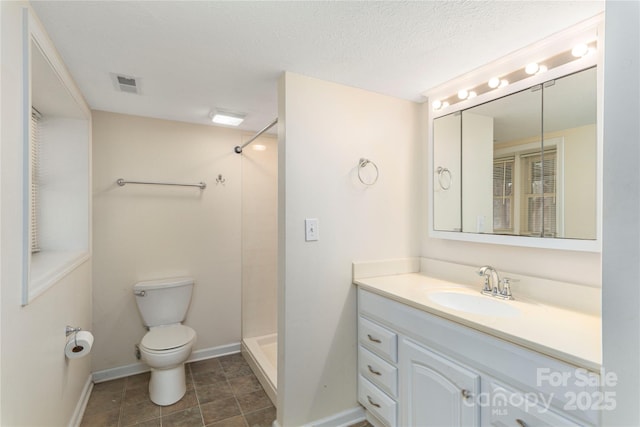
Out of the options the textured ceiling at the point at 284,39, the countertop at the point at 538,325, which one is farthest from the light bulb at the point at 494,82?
the countertop at the point at 538,325

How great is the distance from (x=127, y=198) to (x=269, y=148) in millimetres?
1304

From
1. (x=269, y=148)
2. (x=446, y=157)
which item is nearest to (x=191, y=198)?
(x=269, y=148)

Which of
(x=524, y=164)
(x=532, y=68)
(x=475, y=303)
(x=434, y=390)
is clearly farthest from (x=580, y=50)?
(x=434, y=390)

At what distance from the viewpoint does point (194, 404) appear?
82.0 inches

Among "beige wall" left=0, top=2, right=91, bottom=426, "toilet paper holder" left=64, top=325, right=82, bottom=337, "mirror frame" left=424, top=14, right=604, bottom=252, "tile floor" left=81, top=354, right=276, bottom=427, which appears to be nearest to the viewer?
"beige wall" left=0, top=2, right=91, bottom=426

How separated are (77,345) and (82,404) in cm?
75

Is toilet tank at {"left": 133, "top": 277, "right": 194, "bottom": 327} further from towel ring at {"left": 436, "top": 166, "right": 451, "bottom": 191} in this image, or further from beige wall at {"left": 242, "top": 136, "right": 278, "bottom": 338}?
towel ring at {"left": 436, "top": 166, "right": 451, "bottom": 191}

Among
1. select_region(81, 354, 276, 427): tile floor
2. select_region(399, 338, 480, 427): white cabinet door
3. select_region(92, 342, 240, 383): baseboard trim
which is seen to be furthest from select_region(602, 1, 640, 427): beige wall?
select_region(92, 342, 240, 383): baseboard trim

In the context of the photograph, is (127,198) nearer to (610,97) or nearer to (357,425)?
(357,425)

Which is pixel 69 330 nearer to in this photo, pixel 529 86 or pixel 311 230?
pixel 311 230

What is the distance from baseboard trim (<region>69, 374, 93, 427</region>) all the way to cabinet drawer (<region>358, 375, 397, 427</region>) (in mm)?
1717

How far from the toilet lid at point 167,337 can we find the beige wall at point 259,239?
0.68 metres

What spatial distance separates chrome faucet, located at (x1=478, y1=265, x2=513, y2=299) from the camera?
1589 mm

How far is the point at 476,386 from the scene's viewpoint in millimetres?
1209
